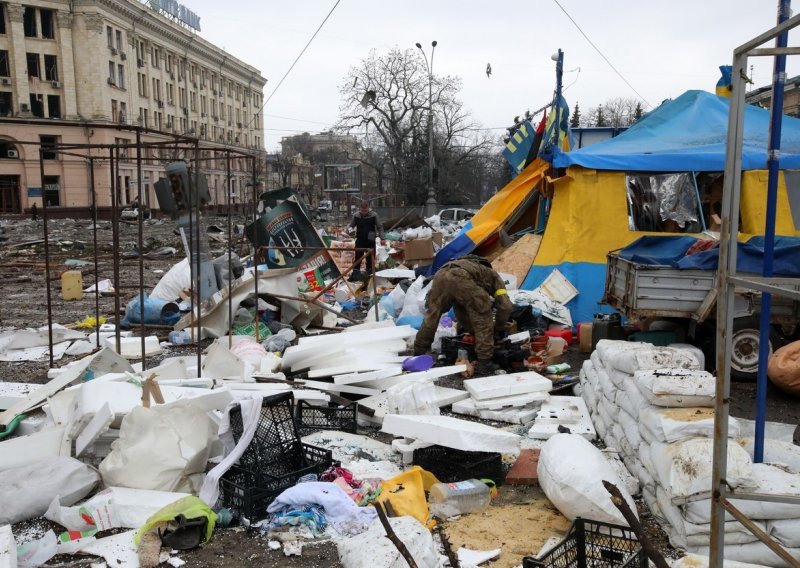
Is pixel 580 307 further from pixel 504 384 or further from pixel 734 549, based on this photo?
pixel 734 549

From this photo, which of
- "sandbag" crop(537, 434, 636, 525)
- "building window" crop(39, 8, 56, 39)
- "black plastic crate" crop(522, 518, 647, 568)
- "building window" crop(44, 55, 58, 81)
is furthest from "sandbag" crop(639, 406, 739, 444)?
"building window" crop(39, 8, 56, 39)

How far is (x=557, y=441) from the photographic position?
13.9 feet

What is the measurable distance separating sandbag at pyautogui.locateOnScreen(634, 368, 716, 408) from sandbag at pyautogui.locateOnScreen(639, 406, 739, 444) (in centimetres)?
4

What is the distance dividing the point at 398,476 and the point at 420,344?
3.52 m

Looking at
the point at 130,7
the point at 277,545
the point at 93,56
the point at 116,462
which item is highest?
the point at 130,7

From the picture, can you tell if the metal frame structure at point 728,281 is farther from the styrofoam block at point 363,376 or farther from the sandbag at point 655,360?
the styrofoam block at point 363,376

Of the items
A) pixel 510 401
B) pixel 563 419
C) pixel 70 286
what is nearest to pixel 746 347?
pixel 563 419

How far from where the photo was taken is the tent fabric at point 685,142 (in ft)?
29.3

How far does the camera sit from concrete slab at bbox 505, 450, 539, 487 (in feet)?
15.0

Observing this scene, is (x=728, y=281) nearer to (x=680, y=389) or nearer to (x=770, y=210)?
(x=770, y=210)

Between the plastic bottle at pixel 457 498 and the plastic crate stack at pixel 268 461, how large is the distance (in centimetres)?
80

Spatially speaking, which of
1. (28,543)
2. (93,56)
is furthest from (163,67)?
(28,543)

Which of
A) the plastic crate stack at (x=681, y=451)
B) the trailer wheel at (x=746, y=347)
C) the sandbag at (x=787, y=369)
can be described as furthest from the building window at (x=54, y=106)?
the sandbag at (x=787, y=369)

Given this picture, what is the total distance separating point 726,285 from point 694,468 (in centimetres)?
141
